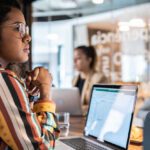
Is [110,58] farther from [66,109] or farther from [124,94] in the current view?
[124,94]

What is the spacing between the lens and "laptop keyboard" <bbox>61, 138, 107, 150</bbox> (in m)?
1.46

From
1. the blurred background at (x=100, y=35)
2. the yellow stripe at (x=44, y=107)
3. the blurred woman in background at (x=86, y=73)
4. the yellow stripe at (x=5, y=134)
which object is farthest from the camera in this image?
the blurred background at (x=100, y=35)

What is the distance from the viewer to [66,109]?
2.70 meters

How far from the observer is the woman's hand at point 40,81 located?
1.19m

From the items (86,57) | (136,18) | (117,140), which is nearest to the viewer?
(117,140)

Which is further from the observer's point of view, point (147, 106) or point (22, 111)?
point (147, 106)

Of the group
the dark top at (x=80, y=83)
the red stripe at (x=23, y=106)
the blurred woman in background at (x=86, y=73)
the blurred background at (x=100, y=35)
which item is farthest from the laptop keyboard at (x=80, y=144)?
the blurred background at (x=100, y=35)

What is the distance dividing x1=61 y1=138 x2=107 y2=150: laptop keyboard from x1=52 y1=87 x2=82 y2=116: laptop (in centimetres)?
103

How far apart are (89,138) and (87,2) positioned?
714 cm

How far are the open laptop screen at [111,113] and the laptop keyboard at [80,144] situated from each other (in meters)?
0.05

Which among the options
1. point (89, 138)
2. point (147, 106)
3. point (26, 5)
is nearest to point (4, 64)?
point (89, 138)

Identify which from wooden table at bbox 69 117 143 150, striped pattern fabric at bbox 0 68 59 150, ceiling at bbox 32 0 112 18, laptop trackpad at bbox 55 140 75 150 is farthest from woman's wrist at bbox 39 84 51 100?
ceiling at bbox 32 0 112 18

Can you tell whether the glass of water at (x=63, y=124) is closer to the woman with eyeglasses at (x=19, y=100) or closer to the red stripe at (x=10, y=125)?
the woman with eyeglasses at (x=19, y=100)

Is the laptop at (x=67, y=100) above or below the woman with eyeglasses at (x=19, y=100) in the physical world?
below
